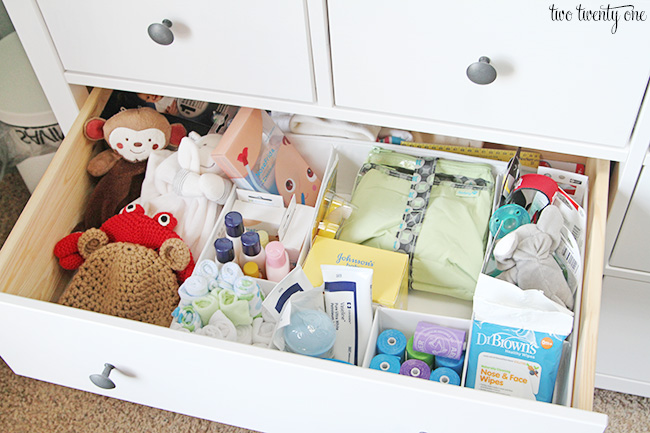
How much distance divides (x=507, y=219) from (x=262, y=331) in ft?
1.22

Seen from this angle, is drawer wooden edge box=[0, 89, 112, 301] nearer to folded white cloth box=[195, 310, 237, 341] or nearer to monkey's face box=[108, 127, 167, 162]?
monkey's face box=[108, 127, 167, 162]

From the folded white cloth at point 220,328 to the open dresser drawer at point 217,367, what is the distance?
6cm

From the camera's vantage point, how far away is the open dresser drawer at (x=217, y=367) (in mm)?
680

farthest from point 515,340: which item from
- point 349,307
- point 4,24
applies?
point 4,24

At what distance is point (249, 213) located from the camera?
39.2 inches

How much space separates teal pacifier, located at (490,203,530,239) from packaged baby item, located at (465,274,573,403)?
0.43 ft

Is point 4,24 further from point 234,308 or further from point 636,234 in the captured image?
point 636,234

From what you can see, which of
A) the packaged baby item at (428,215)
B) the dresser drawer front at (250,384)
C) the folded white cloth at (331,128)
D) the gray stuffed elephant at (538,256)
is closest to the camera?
the dresser drawer front at (250,384)

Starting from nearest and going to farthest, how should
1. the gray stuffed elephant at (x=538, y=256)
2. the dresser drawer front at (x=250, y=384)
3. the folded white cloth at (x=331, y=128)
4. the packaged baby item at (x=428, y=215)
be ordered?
the dresser drawer front at (x=250, y=384) < the gray stuffed elephant at (x=538, y=256) < the packaged baby item at (x=428, y=215) < the folded white cloth at (x=331, y=128)

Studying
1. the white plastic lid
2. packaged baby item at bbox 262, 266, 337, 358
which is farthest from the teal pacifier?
the white plastic lid

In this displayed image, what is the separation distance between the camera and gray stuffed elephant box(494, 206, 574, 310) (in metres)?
0.82

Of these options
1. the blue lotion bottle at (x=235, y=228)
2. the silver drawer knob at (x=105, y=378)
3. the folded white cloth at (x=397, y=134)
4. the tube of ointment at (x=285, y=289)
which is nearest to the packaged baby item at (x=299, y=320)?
the tube of ointment at (x=285, y=289)

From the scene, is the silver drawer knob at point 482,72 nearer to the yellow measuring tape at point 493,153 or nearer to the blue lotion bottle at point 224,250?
the yellow measuring tape at point 493,153

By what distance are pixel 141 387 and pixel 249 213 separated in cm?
30
